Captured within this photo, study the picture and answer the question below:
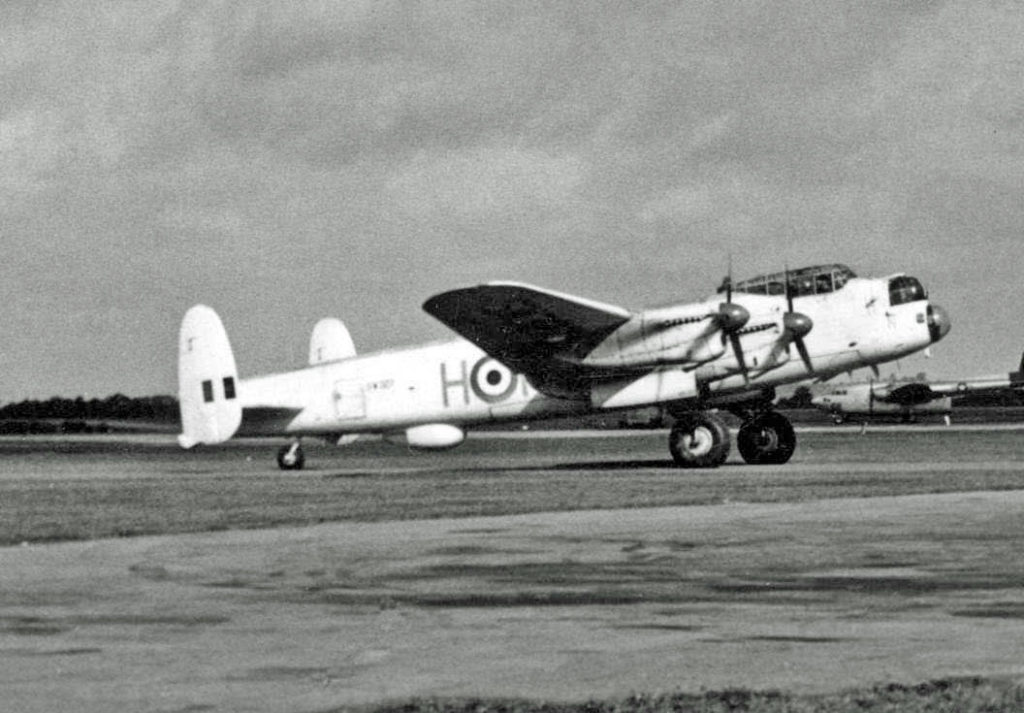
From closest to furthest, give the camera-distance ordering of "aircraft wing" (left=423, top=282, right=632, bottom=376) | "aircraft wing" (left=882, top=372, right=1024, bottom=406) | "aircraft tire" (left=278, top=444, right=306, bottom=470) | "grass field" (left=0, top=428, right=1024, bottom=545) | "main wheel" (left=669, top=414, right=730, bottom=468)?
"grass field" (left=0, top=428, right=1024, bottom=545)
"aircraft wing" (left=423, top=282, right=632, bottom=376)
"main wheel" (left=669, top=414, right=730, bottom=468)
"aircraft tire" (left=278, top=444, right=306, bottom=470)
"aircraft wing" (left=882, top=372, right=1024, bottom=406)

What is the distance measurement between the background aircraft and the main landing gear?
192 ft

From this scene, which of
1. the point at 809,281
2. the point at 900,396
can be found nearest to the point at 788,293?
the point at 809,281

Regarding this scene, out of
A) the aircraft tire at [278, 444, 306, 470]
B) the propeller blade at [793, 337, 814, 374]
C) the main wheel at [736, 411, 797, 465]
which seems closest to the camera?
the propeller blade at [793, 337, 814, 374]

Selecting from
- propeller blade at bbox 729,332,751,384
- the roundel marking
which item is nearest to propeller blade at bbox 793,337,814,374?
propeller blade at bbox 729,332,751,384

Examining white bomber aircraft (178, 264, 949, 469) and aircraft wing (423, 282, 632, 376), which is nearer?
aircraft wing (423, 282, 632, 376)

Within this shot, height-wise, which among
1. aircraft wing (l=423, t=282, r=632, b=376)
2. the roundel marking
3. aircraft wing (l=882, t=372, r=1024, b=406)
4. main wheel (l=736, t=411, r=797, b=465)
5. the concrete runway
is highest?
aircraft wing (l=423, t=282, r=632, b=376)

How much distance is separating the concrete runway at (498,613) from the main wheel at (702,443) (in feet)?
58.1

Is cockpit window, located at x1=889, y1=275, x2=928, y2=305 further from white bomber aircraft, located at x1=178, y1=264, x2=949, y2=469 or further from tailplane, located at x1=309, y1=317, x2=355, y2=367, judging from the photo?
tailplane, located at x1=309, y1=317, x2=355, y2=367

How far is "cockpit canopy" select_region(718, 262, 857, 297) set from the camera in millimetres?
36312

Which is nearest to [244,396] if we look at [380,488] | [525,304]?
[525,304]

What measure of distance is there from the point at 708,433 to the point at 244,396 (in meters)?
13.1

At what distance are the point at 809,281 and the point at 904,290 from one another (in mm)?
2165

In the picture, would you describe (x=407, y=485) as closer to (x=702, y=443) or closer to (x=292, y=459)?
(x=702, y=443)

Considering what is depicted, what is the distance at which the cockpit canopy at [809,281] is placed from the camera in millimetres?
36312
